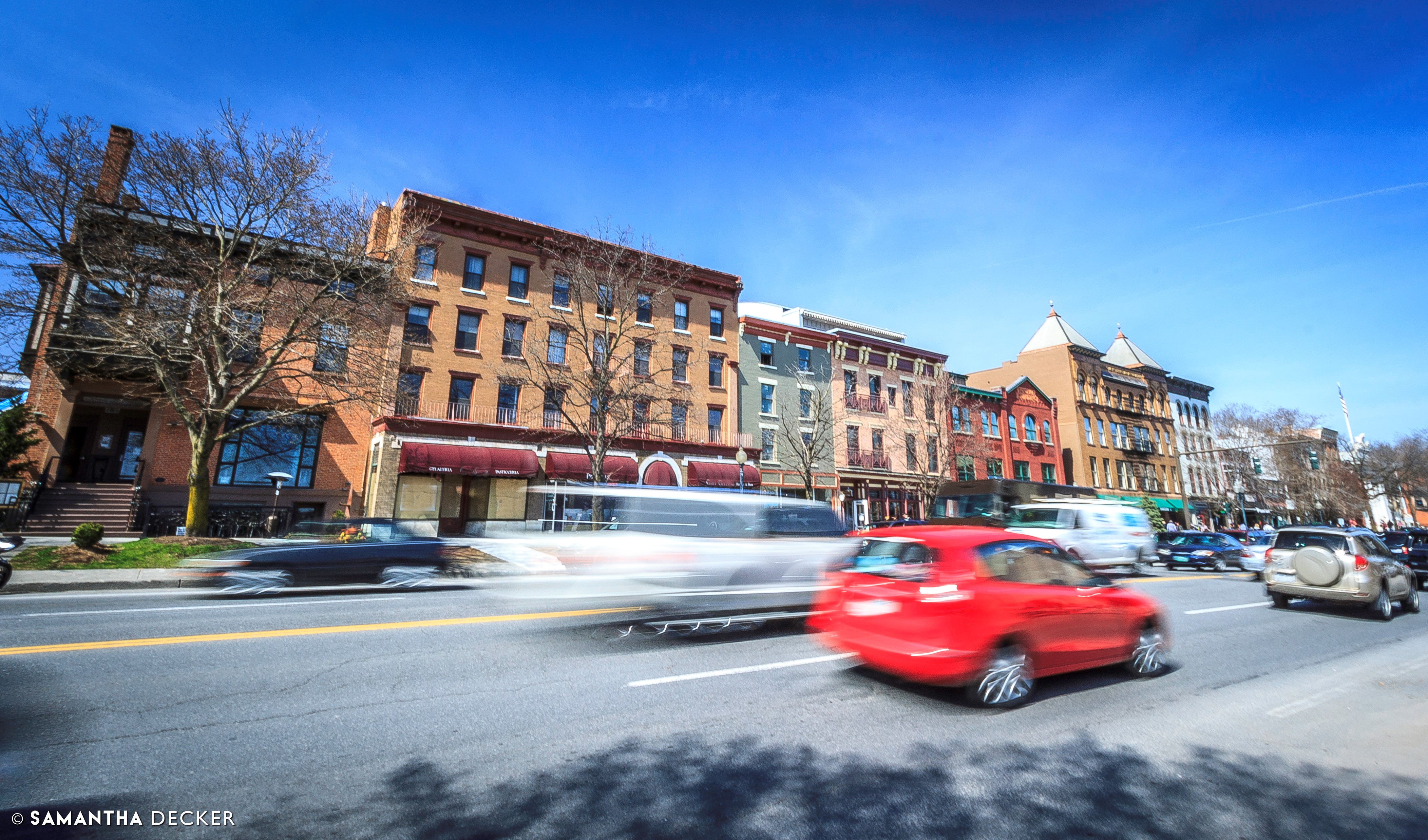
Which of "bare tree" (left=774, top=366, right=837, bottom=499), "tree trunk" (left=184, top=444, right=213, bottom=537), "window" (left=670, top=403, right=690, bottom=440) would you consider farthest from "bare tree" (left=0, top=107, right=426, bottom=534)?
"bare tree" (left=774, top=366, right=837, bottom=499)

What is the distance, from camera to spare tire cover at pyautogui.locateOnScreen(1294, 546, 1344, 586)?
10.4 metres

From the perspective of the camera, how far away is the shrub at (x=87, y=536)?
13398 mm

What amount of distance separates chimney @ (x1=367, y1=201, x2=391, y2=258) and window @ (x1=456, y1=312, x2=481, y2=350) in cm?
462

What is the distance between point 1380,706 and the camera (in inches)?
215

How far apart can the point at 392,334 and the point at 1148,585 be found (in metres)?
29.3

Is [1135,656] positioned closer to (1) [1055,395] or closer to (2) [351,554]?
(2) [351,554]

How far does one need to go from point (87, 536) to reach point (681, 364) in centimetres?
2446

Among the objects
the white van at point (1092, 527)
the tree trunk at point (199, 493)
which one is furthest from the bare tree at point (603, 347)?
the white van at point (1092, 527)

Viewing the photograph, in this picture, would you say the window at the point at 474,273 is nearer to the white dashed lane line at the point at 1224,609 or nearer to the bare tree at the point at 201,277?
the bare tree at the point at 201,277

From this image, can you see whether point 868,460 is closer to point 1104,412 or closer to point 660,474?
point 660,474

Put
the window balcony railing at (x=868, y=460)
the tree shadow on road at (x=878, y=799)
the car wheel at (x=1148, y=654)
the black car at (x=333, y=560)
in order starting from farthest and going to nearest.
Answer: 1. the window balcony railing at (x=868, y=460)
2. the black car at (x=333, y=560)
3. the car wheel at (x=1148, y=654)
4. the tree shadow on road at (x=878, y=799)

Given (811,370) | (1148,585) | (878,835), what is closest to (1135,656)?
(878,835)

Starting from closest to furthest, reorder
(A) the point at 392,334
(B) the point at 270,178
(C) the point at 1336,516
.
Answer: (B) the point at 270,178 < (A) the point at 392,334 < (C) the point at 1336,516

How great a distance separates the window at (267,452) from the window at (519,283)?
10.4m
